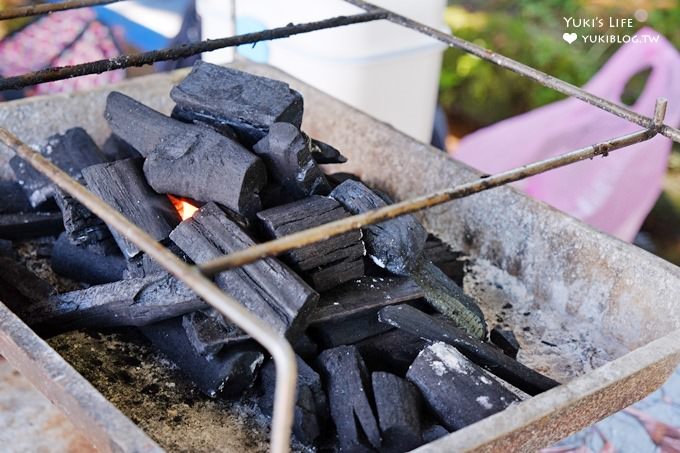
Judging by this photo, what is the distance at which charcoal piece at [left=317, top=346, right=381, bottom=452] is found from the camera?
58.9 inches

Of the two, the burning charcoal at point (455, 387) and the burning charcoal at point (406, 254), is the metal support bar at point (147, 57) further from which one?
the burning charcoal at point (455, 387)

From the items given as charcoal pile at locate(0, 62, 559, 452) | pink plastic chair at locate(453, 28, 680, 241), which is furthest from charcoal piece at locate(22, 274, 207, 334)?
pink plastic chair at locate(453, 28, 680, 241)

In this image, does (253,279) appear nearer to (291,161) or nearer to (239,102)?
(291,161)

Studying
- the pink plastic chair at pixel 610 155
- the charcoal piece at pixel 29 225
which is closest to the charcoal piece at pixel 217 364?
the charcoal piece at pixel 29 225

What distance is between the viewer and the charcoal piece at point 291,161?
187 centimetres

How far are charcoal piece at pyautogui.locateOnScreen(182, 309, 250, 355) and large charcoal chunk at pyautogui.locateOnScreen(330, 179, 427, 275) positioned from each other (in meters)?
0.38

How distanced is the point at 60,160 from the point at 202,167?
600 mm

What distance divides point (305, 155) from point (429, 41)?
1.54 m

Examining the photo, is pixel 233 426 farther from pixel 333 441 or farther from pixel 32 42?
pixel 32 42

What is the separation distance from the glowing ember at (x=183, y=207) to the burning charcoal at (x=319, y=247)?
223mm

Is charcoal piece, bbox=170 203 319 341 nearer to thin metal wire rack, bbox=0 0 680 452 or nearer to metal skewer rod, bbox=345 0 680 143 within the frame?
thin metal wire rack, bbox=0 0 680 452

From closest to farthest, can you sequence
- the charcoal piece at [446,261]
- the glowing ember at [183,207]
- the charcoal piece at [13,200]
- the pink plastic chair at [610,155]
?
the glowing ember at [183,207], the charcoal piece at [446,261], the charcoal piece at [13,200], the pink plastic chair at [610,155]

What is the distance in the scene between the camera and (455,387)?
1565 millimetres

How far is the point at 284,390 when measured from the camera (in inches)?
38.4
